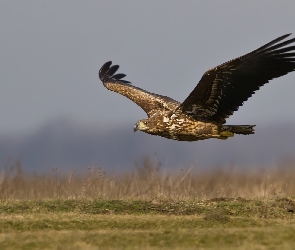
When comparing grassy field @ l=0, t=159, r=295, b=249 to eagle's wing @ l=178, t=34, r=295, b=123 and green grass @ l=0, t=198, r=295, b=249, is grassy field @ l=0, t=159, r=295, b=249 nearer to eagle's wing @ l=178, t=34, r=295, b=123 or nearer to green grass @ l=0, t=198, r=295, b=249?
green grass @ l=0, t=198, r=295, b=249

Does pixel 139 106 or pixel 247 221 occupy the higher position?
pixel 139 106

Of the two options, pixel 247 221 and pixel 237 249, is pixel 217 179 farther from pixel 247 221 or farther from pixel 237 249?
pixel 237 249

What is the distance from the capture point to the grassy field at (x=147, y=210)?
44.5 feet

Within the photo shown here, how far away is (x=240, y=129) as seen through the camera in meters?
16.7

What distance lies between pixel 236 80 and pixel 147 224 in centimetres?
243

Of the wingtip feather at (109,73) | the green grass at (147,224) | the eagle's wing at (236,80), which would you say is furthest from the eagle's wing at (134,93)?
the green grass at (147,224)

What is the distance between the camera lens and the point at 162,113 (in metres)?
17.3

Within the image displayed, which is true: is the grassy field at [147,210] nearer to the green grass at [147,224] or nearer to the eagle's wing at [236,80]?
the green grass at [147,224]

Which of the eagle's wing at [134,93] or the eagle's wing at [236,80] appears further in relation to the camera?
the eagle's wing at [134,93]

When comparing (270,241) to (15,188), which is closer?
(270,241)

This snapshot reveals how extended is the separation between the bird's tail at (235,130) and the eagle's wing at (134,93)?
1029 mm

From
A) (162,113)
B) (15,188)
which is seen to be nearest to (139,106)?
(162,113)

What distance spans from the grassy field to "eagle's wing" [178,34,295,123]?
4.96 ft

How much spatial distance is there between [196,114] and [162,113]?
69 centimetres
